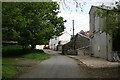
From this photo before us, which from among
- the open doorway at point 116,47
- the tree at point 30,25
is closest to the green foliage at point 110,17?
the tree at point 30,25

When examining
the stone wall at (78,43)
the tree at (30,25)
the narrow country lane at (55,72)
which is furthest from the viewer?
the stone wall at (78,43)

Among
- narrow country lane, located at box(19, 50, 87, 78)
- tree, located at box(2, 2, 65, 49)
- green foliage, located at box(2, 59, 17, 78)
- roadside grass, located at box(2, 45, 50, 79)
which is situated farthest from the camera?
tree, located at box(2, 2, 65, 49)

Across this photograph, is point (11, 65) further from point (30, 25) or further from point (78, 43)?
point (78, 43)

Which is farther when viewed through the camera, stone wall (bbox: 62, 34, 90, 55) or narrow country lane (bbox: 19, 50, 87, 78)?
stone wall (bbox: 62, 34, 90, 55)

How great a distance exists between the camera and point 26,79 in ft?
56.5

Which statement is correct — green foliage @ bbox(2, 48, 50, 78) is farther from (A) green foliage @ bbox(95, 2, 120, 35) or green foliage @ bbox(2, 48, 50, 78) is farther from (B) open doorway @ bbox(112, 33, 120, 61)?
(B) open doorway @ bbox(112, 33, 120, 61)

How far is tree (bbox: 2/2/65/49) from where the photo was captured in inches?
1066

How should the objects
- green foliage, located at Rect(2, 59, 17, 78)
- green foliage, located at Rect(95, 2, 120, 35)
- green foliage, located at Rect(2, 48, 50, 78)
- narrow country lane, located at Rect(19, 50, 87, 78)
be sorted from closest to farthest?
green foliage, located at Rect(2, 59, 17, 78) → narrow country lane, located at Rect(19, 50, 87, 78) → green foliage, located at Rect(2, 48, 50, 78) → green foliage, located at Rect(95, 2, 120, 35)

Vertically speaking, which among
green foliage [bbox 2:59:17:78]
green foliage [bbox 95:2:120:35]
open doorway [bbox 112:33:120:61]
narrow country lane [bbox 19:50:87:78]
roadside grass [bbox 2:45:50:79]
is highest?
green foliage [bbox 95:2:120:35]

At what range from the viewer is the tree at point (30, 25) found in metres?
27.1

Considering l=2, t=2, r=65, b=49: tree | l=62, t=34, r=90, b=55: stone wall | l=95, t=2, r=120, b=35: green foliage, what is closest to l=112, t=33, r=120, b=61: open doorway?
l=2, t=2, r=65, b=49: tree

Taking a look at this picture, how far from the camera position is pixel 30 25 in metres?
41.6

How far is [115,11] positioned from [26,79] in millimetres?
9558

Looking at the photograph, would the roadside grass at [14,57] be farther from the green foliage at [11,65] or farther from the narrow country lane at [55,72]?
the narrow country lane at [55,72]
